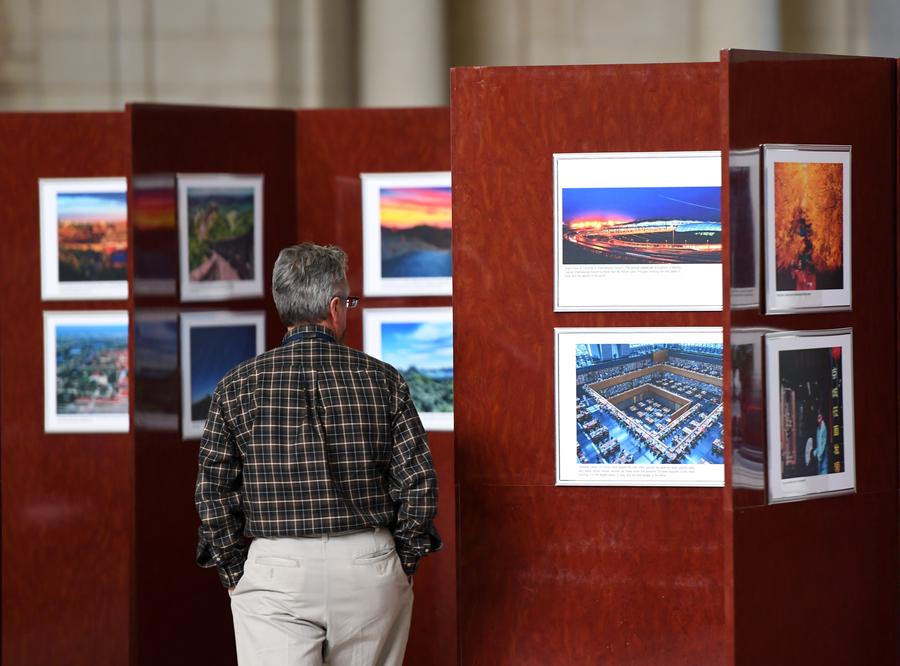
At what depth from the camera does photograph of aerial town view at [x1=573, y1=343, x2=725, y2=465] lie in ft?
14.4

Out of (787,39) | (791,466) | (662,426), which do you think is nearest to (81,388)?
(662,426)

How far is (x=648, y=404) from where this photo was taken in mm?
4398

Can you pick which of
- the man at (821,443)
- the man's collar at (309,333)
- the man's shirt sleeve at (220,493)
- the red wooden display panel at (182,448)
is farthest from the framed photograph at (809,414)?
the red wooden display panel at (182,448)

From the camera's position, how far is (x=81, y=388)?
611 cm

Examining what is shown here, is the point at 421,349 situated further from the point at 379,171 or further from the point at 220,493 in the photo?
the point at 220,493

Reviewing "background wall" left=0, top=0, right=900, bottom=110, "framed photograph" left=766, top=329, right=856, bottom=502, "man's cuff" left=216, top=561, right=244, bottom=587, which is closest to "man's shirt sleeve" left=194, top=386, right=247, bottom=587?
"man's cuff" left=216, top=561, right=244, bottom=587

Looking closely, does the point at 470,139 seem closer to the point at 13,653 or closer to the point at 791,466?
the point at 791,466

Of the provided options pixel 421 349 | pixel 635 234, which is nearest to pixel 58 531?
pixel 421 349

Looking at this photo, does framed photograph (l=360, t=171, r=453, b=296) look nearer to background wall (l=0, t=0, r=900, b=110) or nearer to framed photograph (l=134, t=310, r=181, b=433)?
framed photograph (l=134, t=310, r=181, b=433)

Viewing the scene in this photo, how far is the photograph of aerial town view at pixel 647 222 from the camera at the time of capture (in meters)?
4.38

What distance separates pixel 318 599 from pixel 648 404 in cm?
155

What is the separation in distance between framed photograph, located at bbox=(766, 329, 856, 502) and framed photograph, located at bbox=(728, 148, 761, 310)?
0.21 meters

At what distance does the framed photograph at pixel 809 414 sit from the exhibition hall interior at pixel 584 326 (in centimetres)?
1

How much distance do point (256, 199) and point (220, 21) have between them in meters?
2.99
